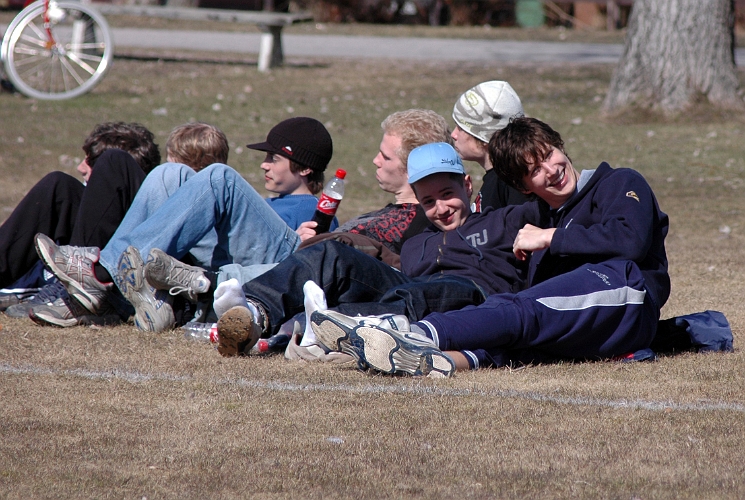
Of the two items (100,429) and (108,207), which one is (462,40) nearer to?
(108,207)

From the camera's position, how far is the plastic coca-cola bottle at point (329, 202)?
514 centimetres

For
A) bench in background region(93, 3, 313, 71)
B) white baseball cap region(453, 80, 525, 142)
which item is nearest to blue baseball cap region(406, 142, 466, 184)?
white baseball cap region(453, 80, 525, 142)

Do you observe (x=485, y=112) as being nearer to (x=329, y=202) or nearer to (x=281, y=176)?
(x=329, y=202)

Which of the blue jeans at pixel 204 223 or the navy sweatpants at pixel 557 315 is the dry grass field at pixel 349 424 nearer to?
the navy sweatpants at pixel 557 315

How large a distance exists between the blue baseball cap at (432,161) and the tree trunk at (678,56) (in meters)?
7.90

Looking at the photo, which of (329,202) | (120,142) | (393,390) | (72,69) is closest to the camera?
(393,390)

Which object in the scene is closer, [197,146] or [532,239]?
[532,239]

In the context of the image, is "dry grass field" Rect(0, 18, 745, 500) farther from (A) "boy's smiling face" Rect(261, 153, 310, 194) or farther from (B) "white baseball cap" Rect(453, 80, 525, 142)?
(B) "white baseball cap" Rect(453, 80, 525, 142)

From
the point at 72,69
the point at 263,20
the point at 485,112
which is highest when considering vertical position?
the point at 485,112

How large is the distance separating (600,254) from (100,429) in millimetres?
2034

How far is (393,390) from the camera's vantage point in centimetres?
390

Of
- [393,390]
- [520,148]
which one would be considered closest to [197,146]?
[520,148]

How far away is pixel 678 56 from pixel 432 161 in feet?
26.5

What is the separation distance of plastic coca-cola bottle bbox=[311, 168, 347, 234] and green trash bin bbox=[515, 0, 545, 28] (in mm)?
24391
